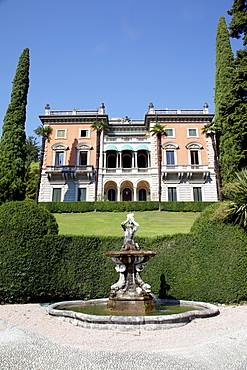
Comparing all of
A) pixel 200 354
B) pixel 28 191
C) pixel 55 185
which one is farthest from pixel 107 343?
pixel 28 191

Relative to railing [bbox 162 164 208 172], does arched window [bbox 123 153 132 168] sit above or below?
above

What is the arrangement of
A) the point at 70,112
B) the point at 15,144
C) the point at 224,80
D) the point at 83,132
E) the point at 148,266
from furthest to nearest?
the point at 70,112
the point at 83,132
the point at 224,80
the point at 15,144
the point at 148,266

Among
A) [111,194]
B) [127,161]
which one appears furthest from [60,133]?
[111,194]

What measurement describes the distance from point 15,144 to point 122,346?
2559 centimetres

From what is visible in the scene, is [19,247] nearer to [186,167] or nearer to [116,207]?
[116,207]

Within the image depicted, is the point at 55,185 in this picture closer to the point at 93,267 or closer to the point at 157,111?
the point at 157,111

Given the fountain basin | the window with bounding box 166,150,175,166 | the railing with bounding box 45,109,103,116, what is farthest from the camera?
the railing with bounding box 45,109,103,116

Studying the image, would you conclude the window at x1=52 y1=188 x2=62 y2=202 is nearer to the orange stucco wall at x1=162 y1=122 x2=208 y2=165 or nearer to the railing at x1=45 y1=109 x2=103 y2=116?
the railing at x1=45 y1=109 x2=103 y2=116

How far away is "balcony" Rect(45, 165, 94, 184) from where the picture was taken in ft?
120

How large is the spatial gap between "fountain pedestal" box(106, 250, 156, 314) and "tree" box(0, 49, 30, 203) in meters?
20.0

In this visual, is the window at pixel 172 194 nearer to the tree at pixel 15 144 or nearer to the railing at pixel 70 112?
the railing at pixel 70 112

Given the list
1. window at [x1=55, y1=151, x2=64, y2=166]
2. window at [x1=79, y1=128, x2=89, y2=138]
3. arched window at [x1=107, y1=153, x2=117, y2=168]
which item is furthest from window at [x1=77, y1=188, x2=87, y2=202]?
window at [x1=79, y1=128, x2=89, y2=138]

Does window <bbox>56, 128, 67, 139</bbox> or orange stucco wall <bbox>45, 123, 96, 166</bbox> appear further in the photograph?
window <bbox>56, 128, 67, 139</bbox>

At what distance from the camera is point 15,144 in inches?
1081
